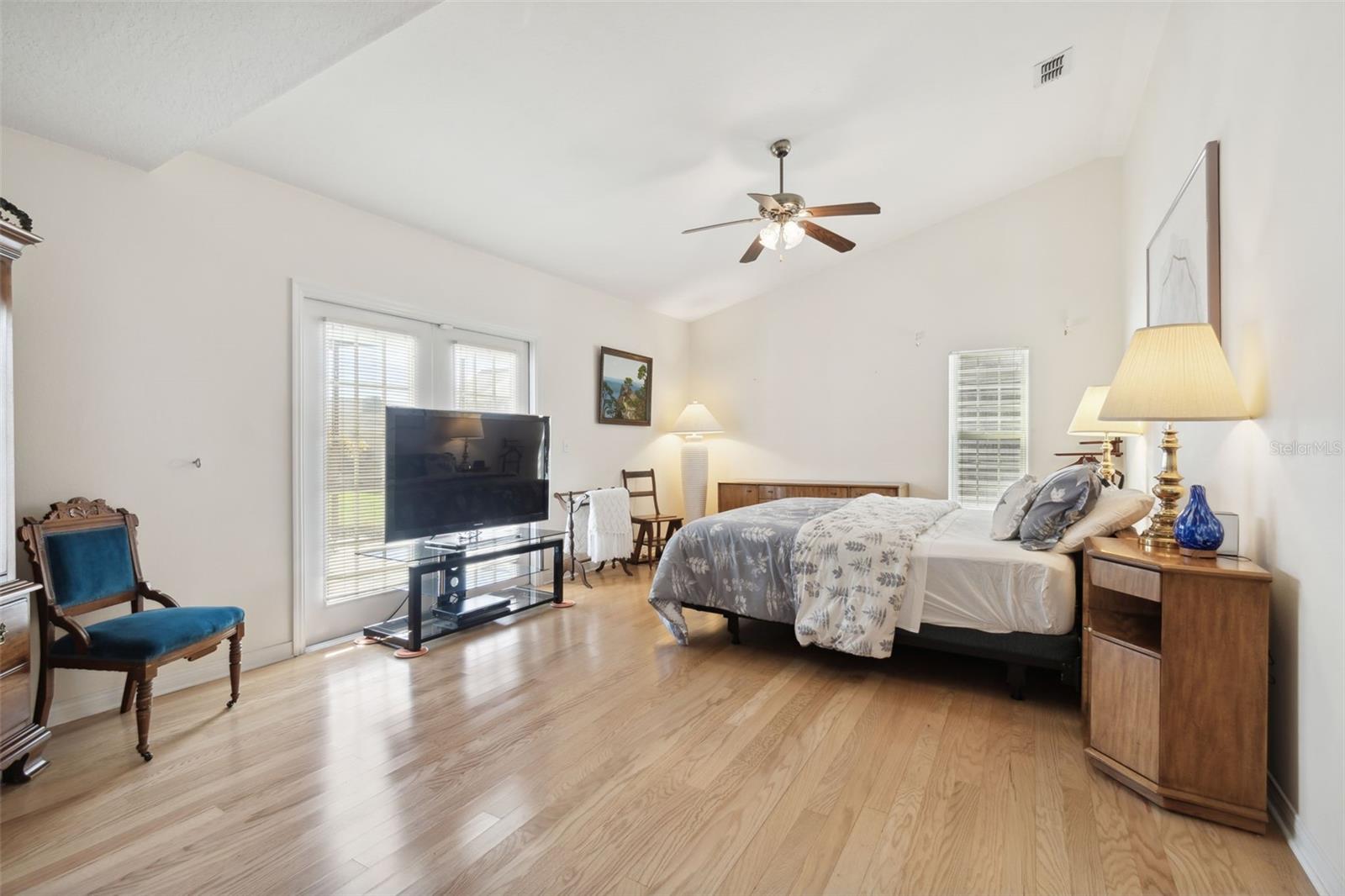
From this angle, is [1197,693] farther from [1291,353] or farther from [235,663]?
[235,663]

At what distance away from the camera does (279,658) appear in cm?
318

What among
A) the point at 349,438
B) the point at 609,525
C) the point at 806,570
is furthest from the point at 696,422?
the point at 349,438

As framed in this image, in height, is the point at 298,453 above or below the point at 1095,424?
below

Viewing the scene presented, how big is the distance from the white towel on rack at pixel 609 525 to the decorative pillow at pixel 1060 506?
3.09 metres

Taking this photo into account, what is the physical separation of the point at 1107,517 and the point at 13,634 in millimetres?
4103

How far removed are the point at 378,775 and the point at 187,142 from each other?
267cm

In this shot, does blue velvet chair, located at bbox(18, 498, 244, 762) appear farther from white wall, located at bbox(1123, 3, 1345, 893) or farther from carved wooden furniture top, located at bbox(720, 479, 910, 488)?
carved wooden furniture top, located at bbox(720, 479, 910, 488)

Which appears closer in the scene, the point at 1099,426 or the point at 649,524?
the point at 1099,426

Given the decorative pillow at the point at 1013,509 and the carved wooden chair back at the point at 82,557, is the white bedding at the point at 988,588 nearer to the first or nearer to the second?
the decorative pillow at the point at 1013,509

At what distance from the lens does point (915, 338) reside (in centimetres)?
556

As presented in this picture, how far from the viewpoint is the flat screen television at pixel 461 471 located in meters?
3.38

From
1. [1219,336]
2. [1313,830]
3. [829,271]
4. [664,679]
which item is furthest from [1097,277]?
[664,679]

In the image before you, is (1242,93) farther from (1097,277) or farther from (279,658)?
(279,658)

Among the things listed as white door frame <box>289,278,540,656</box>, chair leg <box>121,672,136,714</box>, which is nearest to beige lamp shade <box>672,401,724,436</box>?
white door frame <box>289,278,540,656</box>
